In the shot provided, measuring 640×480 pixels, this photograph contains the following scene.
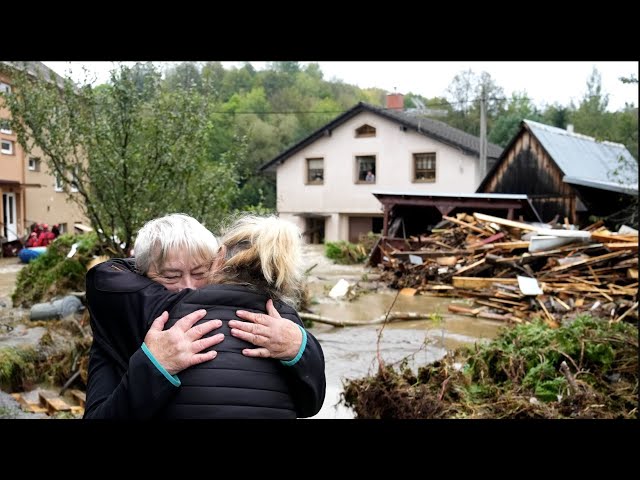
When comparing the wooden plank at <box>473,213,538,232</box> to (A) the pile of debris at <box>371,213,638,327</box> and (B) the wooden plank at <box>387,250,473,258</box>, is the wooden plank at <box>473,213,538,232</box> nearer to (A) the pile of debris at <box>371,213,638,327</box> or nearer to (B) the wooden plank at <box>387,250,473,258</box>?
(A) the pile of debris at <box>371,213,638,327</box>

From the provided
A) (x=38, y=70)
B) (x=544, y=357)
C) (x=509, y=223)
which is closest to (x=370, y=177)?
(x=509, y=223)

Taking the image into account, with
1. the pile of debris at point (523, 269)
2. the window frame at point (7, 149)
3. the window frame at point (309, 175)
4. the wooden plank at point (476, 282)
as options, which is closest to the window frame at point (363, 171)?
the window frame at point (309, 175)

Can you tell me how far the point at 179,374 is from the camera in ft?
5.66

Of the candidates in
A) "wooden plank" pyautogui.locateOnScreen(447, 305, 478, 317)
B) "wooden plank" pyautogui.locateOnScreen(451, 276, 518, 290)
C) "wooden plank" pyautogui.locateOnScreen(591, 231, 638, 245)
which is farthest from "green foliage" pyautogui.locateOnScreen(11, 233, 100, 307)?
"wooden plank" pyautogui.locateOnScreen(591, 231, 638, 245)

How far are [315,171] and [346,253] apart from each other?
1009cm

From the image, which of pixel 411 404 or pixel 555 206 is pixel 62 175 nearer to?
pixel 411 404

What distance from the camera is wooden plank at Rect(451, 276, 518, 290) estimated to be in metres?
14.6

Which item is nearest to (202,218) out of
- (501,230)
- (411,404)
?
(411,404)

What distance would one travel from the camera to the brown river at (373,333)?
8.59 metres

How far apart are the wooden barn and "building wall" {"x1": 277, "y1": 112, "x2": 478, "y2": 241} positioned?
12.6 ft
